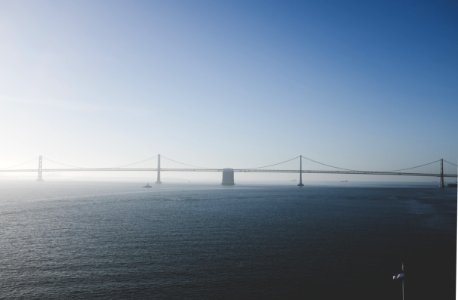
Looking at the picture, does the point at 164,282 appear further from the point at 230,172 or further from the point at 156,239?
the point at 230,172

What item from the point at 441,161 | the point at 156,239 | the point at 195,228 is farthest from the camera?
the point at 441,161

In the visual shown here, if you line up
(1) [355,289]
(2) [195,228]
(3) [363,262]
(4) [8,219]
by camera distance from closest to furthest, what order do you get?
(1) [355,289] → (3) [363,262] → (2) [195,228] → (4) [8,219]

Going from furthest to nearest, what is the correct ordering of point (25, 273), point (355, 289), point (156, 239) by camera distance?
point (156, 239) → point (25, 273) → point (355, 289)

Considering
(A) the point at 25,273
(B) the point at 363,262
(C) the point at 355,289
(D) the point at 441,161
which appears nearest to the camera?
(C) the point at 355,289

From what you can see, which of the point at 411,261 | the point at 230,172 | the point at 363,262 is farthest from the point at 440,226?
the point at 230,172

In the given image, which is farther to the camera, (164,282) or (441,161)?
(441,161)

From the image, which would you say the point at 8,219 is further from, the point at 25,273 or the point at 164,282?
the point at 164,282

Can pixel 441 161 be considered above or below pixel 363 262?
above

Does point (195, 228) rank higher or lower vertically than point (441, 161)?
lower

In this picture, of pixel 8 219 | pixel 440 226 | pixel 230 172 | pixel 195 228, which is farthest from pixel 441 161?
pixel 8 219
